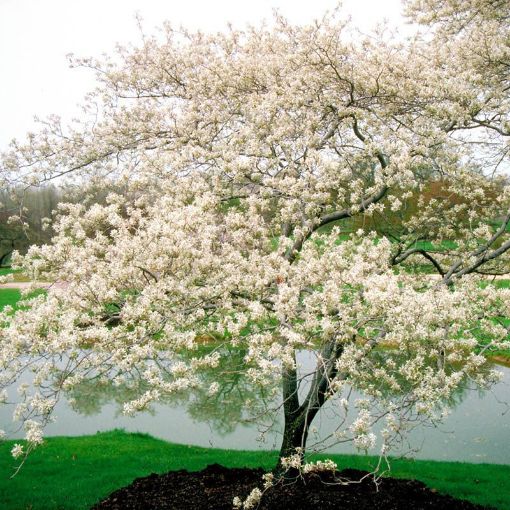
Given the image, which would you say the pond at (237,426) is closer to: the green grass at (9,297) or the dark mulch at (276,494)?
the dark mulch at (276,494)

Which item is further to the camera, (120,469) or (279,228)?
(120,469)

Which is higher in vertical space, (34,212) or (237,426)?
(34,212)

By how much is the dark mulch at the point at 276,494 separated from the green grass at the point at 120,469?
957 millimetres

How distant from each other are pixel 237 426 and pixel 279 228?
8.11 metres

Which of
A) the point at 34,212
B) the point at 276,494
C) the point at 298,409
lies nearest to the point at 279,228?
the point at 298,409

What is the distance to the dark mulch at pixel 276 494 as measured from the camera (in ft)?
22.5

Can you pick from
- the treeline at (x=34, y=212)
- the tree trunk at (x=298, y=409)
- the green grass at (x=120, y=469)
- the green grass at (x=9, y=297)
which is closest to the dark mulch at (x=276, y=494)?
the tree trunk at (x=298, y=409)

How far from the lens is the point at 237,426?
14375 mm

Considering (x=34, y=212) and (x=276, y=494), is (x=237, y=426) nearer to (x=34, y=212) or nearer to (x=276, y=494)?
(x=276, y=494)

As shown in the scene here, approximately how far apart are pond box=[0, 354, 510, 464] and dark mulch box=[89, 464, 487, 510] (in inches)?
165

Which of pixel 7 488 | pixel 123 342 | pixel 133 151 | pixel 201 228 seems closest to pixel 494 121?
pixel 201 228

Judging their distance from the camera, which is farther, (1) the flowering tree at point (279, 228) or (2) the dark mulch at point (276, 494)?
(2) the dark mulch at point (276, 494)

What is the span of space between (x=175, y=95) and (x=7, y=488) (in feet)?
25.1

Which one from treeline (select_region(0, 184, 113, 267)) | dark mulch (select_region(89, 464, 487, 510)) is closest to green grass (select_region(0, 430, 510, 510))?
dark mulch (select_region(89, 464, 487, 510))
